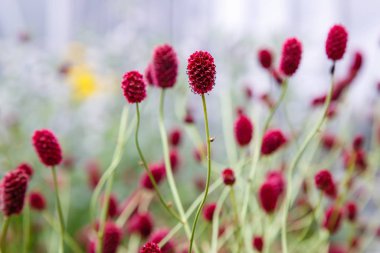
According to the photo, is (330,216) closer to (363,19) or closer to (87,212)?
(87,212)

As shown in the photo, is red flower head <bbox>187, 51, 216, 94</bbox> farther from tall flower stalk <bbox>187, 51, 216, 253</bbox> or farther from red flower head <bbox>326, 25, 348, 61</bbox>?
red flower head <bbox>326, 25, 348, 61</bbox>

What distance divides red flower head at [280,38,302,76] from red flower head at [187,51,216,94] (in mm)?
146

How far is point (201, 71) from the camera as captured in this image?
295mm

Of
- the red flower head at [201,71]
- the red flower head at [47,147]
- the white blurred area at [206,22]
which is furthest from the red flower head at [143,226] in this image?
the white blurred area at [206,22]

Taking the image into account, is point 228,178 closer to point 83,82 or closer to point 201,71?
point 201,71

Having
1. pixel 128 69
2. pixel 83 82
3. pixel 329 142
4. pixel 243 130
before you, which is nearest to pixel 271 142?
pixel 243 130

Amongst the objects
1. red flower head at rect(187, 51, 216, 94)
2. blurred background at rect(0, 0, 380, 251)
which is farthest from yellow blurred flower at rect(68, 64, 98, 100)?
red flower head at rect(187, 51, 216, 94)

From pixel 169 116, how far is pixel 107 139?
25 centimetres

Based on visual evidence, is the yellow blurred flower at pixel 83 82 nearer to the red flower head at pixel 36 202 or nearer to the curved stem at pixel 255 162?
the red flower head at pixel 36 202

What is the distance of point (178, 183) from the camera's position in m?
1.20

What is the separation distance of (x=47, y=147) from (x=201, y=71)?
0.16 m

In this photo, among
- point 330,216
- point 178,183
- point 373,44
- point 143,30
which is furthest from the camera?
point 143,30

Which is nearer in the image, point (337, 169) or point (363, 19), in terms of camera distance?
point (337, 169)

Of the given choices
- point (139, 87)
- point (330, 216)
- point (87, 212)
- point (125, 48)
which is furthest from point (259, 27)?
point (139, 87)
